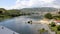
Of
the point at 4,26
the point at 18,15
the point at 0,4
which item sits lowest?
the point at 4,26

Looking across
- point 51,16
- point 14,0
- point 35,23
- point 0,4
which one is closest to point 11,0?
point 14,0

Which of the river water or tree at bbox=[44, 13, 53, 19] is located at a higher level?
tree at bbox=[44, 13, 53, 19]

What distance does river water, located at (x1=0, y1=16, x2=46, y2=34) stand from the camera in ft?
12.8

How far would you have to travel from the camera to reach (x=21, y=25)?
3.95 m

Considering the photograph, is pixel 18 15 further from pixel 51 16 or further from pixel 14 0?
pixel 51 16

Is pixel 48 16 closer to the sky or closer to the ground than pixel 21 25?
closer to the sky

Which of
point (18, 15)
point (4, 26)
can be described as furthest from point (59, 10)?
point (4, 26)

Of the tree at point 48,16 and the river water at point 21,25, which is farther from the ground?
the tree at point 48,16

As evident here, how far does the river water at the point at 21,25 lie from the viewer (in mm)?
3889

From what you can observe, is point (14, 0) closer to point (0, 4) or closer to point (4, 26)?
point (0, 4)

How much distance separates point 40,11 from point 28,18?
0.41 m

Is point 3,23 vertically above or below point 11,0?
below

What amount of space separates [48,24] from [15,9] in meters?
1.05

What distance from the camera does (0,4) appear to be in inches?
159
